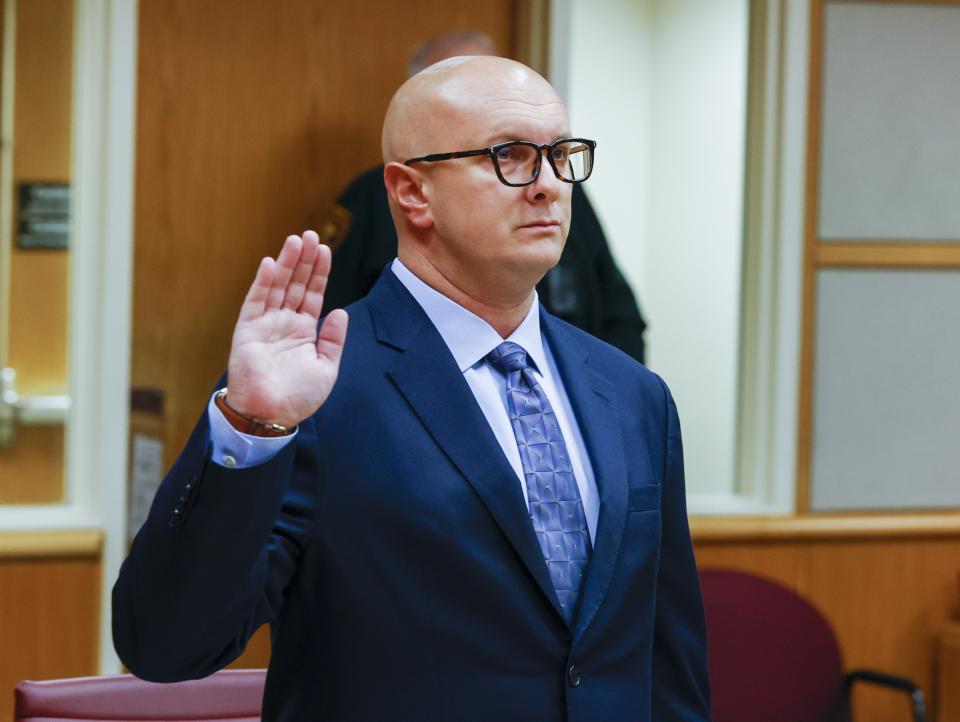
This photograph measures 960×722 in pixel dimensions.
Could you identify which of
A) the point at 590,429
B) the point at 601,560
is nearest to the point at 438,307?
the point at 590,429

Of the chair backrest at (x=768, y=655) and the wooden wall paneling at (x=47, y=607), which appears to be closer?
the chair backrest at (x=768, y=655)

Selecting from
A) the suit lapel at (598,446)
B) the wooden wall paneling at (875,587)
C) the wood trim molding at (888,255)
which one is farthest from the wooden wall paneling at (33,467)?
the suit lapel at (598,446)

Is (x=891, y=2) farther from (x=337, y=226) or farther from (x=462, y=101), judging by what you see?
(x=462, y=101)

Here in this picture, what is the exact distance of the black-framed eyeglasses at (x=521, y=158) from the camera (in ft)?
4.86

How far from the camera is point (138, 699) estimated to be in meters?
1.95

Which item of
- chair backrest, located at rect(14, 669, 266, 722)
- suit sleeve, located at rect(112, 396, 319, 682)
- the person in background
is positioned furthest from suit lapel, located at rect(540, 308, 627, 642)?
the person in background

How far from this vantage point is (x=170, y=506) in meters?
1.27

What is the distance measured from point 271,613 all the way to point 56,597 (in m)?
2.37

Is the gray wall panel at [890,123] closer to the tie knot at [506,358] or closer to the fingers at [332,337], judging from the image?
the tie knot at [506,358]

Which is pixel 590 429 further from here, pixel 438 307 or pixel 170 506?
pixel 170 506

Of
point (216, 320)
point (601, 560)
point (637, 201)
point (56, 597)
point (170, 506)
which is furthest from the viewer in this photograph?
point (637, 201)

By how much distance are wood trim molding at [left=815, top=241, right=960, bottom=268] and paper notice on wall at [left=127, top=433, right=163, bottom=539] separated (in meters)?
1.96

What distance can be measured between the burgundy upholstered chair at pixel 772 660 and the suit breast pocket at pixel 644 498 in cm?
182

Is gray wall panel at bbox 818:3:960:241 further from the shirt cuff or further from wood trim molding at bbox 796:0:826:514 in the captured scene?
the shirt cuff
